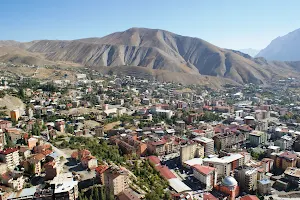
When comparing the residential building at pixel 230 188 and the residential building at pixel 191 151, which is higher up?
the residential building at pixel 191 151

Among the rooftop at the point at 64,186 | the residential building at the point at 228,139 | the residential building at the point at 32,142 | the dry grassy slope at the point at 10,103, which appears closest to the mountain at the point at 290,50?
the residential building at the point at 228,139

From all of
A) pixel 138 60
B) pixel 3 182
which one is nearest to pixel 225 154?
pixel 3 182

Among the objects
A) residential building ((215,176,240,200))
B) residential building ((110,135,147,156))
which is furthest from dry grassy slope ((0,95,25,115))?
residential building ((215,176,240,200))

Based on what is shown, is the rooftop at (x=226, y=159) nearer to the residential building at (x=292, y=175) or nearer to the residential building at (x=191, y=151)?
the residential building at (x=191, y=151)

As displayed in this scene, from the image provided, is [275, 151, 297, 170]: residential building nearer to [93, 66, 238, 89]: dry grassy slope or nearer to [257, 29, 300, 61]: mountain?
[93, 66, 238, 89]: dry grassy slope

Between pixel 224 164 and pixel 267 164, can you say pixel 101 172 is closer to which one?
pixel 224 164

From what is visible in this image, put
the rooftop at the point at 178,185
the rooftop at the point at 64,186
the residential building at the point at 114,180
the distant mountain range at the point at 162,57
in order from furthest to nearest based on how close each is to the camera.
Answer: the distant mountain range at the point at 162,57
the rooftop at the point at 178,185
the residential building at the point at 114,180
the rooftop at the point at 64,186
